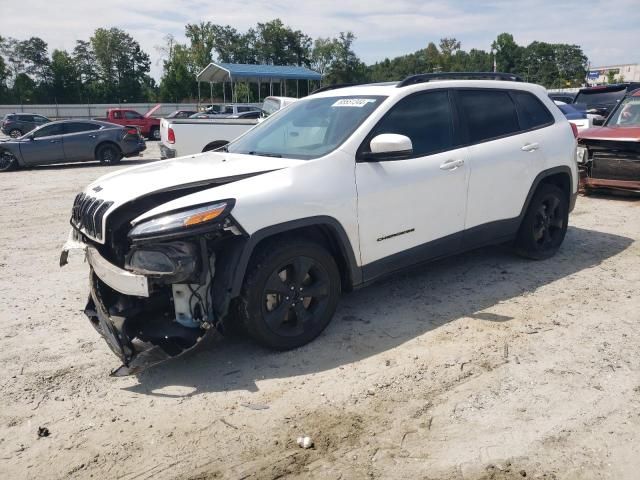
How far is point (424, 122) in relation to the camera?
4.64 m

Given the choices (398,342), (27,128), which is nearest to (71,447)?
(398,342)

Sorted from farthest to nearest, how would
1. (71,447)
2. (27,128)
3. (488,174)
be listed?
(27,128), (488,174), (71,447)

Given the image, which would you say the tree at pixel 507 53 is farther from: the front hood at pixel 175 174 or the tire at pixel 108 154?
the front hood at pixel 175 174

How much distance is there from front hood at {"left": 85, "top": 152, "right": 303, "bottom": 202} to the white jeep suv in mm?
15

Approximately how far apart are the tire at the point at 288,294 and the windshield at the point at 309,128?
81cm

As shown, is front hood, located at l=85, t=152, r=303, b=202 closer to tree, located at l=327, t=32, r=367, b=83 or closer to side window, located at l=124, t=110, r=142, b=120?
side window, located at l=124, t=110, r=142, b=120

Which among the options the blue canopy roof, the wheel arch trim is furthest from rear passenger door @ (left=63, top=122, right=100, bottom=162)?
the blue canopy roof

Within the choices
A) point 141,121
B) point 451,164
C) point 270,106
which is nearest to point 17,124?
point 141,121

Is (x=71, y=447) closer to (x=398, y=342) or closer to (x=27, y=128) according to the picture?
(x=398, y=342)

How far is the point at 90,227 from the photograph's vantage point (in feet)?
11.9

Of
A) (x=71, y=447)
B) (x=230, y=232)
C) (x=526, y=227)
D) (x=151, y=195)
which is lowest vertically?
(x=71, y=447)

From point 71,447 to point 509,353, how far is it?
9.22ft

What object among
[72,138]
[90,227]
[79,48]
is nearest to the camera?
[90,227]

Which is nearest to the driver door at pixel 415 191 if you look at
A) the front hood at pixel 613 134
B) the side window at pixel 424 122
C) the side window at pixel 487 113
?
the side window at pixel 424 122
